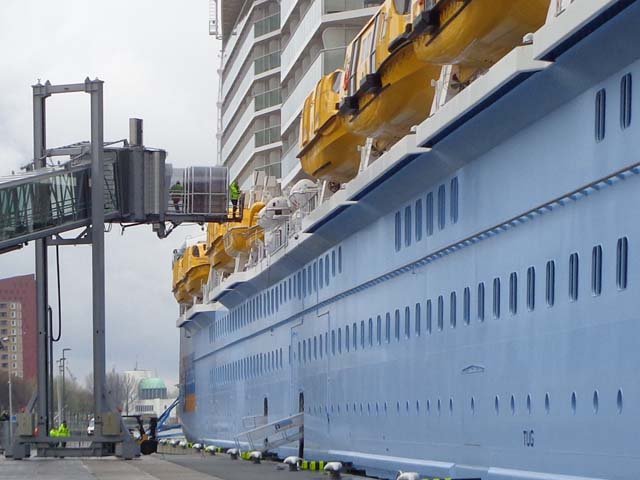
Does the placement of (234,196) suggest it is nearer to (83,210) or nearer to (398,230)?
(83,210)

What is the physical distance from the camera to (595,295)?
16.0 meters

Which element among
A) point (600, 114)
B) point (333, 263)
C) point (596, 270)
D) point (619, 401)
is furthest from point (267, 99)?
point (619, 401)

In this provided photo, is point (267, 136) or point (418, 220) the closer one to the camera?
point (418, 220)

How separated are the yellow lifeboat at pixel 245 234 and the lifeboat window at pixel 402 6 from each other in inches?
937

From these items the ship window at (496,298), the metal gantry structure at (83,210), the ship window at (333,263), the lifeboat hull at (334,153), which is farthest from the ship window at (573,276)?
the metal gantry structure at (83,210)

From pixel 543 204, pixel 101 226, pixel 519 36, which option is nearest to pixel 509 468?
pixel 543 204

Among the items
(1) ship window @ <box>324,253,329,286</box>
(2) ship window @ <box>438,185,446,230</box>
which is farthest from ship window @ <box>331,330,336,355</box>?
(2) ship window @ <box>438,185,446,230</box>

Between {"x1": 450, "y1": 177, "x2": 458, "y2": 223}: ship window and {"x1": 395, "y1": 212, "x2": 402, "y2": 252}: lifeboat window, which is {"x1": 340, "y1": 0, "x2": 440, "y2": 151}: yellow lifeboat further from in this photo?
{"x1": 450, "y1": 177, "x2": 458, "y2": 223}: ship window

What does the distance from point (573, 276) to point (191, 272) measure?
48906mm

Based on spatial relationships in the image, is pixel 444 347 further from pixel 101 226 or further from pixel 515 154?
pixel 101 226

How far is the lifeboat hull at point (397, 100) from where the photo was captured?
81.3ft

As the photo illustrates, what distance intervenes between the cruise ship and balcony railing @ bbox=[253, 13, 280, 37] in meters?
25.1

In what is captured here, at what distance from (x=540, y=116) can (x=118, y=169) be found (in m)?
24.4

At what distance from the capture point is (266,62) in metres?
66.1
